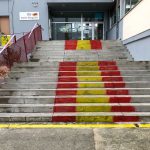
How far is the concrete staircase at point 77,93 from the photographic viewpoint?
6.37m

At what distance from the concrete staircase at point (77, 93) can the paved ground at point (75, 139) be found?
730mm

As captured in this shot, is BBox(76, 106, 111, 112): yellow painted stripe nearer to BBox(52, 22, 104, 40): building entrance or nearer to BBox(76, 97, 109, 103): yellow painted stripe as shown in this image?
BBox(76, 97, 109, 103): yellow painted stripe

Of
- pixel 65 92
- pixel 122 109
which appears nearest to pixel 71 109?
pixel 65 92

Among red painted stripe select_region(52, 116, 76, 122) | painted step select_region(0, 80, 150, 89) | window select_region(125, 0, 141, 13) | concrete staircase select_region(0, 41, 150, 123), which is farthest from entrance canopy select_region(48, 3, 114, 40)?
red painted stripe select_region(52, 116, 76, 122)

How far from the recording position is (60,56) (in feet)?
42.8

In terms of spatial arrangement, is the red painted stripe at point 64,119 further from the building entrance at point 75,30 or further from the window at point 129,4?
the building entrance at point 75,30

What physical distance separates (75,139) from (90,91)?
263cm

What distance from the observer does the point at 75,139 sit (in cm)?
515

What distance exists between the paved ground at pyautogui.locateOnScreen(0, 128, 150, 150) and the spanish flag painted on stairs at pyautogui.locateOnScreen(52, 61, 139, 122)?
2.51 ft

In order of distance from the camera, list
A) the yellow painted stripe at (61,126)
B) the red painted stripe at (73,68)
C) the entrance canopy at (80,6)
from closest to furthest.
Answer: the yellow painted stripe at (61,126)
the red painted stripe at (73,68)
the entrance canopy at (80,6)

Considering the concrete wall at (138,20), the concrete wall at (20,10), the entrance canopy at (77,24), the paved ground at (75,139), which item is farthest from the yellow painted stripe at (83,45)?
the paved ground at (75,139)

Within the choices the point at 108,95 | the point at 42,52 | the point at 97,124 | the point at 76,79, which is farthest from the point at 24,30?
the point at 97,124

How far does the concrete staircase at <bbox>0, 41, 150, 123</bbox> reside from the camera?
637 centimetres

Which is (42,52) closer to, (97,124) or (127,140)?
(97,124)
